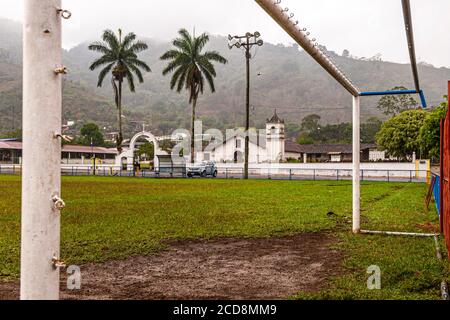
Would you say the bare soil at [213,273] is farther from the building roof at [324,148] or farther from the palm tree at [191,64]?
the building roof at [324,148]

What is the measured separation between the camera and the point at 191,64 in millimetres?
50469

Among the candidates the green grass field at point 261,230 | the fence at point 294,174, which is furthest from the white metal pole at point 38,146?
the fence at point 294,174

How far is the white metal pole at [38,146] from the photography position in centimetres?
239

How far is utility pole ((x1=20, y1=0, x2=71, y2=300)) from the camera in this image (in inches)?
94.0

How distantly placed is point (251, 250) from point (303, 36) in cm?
361

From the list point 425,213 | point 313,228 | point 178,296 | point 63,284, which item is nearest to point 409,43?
point 178,296

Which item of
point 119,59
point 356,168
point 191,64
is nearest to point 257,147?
point 191,64

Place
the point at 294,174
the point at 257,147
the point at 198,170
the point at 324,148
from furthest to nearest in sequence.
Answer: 1. the point at 324,148
2. the point at 257,147
3. the point at 294,174
4. the point at 198,170

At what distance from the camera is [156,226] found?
9938mm

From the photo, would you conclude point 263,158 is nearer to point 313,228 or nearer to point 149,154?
point 149,154

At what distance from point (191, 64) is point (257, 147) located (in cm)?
2535

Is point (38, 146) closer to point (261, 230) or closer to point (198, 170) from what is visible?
point (261, 230)

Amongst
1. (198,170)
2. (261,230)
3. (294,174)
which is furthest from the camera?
(294,174)

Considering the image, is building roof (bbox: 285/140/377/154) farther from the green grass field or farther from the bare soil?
the bare soil
